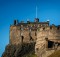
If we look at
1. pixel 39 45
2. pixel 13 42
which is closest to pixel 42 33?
pixel 39 45

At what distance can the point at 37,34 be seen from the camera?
10375 cm

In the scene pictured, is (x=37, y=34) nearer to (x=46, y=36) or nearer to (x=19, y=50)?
(x=46, y=36)

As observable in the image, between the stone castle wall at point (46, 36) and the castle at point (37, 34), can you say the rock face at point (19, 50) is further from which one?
the stone castle wall at point (46, 36)

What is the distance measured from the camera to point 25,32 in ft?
381

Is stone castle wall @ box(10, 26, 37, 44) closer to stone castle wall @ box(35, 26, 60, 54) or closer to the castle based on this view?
the castle

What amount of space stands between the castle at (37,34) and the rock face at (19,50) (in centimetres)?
273

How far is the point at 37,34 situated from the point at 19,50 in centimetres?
855

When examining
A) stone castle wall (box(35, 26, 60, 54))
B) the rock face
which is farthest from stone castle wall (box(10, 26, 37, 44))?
stone castle wall (box(35, 26, 60, 54))

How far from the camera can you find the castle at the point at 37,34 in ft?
330

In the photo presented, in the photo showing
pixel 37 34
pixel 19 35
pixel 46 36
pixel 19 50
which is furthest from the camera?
pixel 19 35

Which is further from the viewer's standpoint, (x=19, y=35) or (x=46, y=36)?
(x=19, y=35)

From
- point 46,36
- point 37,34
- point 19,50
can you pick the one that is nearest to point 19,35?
point 19,50

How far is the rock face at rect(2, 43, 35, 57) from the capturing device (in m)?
109

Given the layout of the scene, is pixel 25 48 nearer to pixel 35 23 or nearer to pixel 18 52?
pixel 18 52
